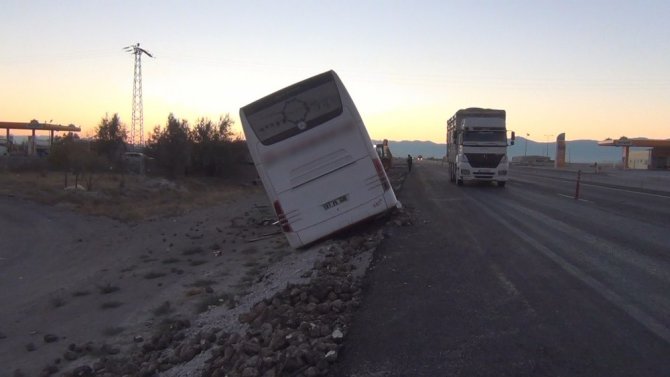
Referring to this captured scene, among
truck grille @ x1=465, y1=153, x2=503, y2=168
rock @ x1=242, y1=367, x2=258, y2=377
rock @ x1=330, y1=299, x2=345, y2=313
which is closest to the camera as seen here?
rock @ x1=242, y1=367, x2=258, y2=377

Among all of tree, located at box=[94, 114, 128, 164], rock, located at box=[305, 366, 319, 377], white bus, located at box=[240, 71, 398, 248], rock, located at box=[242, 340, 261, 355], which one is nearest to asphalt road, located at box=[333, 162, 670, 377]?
rock, located at box=[305, 366, 319, 377]

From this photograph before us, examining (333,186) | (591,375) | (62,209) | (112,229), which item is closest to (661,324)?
(591,375)

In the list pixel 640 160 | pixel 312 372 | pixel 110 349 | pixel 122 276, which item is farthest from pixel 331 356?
pixel 640 160

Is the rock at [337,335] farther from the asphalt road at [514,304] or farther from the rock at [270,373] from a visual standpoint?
the rock at [270,373]

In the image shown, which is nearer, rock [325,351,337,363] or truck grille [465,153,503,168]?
rock [325,351,337,363]

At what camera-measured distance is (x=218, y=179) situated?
208ft

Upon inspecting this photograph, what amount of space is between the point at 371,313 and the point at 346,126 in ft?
21.7

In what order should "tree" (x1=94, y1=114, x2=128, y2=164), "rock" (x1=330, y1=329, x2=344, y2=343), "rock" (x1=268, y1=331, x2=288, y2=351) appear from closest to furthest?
"rock" (x1=268, y1=331, x2=288, y2=351)
"rock" (x1=330, y1=329, x2=344, y2=343)
"tree" (x1=94, y1=114, x2=128, y2=164)

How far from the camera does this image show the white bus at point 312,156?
44.3ft

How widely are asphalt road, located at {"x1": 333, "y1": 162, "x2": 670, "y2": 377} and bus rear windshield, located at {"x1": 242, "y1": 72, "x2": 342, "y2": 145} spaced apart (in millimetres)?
2986

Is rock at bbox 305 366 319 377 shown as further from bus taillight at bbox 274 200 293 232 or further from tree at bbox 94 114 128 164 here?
tree at bbox 94 114 128 164

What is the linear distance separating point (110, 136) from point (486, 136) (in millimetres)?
52593

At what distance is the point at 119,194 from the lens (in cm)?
4106

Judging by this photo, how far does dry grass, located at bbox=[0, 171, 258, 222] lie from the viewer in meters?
34.6
